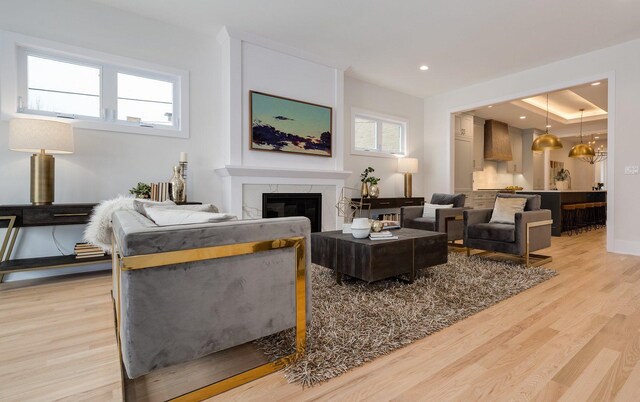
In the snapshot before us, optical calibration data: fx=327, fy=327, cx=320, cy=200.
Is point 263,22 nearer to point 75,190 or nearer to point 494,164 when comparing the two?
point 75,190

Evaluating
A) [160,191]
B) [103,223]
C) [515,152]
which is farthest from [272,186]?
[515,152]

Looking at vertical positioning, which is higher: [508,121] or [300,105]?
[508,121]

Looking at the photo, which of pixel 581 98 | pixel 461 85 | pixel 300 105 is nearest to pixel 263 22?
pixel 300 105

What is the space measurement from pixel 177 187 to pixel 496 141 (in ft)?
25.0

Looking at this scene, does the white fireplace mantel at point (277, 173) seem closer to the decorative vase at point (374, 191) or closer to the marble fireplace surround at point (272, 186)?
the marble fireplace surround at point (272, 186)

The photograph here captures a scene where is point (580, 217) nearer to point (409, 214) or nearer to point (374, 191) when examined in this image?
point (409, 214)

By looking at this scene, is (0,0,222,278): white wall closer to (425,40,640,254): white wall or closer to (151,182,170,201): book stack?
(151,182,170,201): book stack

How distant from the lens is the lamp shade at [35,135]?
286 centimetres

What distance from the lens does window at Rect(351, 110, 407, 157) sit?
237 inches

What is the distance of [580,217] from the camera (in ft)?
21.6

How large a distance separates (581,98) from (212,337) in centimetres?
845

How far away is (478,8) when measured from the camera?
3.57 meters

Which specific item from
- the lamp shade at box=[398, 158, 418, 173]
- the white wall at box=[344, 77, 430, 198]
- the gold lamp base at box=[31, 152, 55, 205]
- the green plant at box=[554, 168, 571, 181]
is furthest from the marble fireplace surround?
the green plant at box=[554, 168, 571, 181]

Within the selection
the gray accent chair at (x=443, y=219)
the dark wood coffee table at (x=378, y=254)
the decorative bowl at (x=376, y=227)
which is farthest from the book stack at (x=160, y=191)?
the gray accent chair at (x=443, y=219)
